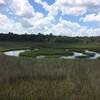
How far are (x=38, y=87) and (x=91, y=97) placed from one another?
5.40 feet

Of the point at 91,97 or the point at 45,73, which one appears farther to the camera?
the point at 45,73

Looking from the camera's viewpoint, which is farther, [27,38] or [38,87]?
[27,38]

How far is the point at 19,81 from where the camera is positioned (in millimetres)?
9328

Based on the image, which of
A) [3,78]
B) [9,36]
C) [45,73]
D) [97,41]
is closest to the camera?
[3,78]

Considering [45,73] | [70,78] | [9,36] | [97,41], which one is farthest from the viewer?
[97,41]

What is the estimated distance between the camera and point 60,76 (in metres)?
10.5

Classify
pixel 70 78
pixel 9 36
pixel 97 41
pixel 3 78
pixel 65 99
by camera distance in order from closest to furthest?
pixel 65 99 < pixel 3 78 < pixel 70 78 < pixel 9 36 < pixel 97 41

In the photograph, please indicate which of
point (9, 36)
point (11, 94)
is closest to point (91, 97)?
point (11, 94)

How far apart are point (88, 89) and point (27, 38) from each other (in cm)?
12691

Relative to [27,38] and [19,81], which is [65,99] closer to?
[19,81]

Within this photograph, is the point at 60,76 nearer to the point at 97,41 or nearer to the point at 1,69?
the point at 1,69

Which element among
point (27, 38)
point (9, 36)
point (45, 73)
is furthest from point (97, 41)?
point (45, 73)

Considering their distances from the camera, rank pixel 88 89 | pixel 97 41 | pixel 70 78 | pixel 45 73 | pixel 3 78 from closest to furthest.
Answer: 1. pixel 88 89
2. pixel 3 78
3. pixel 70 78
4. pixel 45 73
5. pixel 97 41

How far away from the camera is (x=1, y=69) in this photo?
10562 mm
